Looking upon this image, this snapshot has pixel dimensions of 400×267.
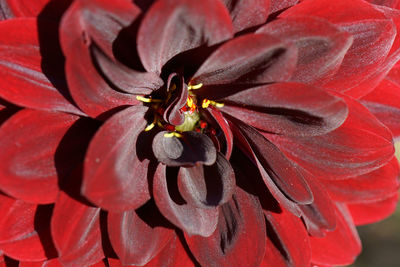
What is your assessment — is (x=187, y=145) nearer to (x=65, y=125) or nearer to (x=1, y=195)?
(x=65, y=125)

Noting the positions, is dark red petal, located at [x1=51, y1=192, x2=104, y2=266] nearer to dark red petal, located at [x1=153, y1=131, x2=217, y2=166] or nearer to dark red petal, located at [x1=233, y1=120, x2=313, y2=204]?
dark red petal, located at [x1=153, y1=131, x2=217, y2=166]

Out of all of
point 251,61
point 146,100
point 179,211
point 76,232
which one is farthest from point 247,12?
point 76,232

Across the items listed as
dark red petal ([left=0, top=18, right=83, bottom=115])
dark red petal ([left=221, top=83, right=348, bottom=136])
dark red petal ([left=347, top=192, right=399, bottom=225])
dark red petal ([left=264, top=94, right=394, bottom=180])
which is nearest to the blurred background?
dark red petal ([left=347, top=192, right=399, bottom=225])

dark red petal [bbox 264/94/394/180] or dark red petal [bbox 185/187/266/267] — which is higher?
dark red petal [bbox 264/94/394/180]

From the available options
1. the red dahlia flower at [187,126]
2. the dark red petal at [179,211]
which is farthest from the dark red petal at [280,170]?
the dark red petal at [179,211]

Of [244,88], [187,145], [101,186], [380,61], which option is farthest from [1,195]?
[380,61]

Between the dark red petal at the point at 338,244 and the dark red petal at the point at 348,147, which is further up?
the dark red petal at the point at 348,147

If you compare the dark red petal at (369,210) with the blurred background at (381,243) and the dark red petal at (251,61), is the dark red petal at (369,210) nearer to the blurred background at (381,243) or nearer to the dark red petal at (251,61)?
the dark red petal at (251,61)

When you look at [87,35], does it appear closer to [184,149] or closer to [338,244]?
[184,149]
